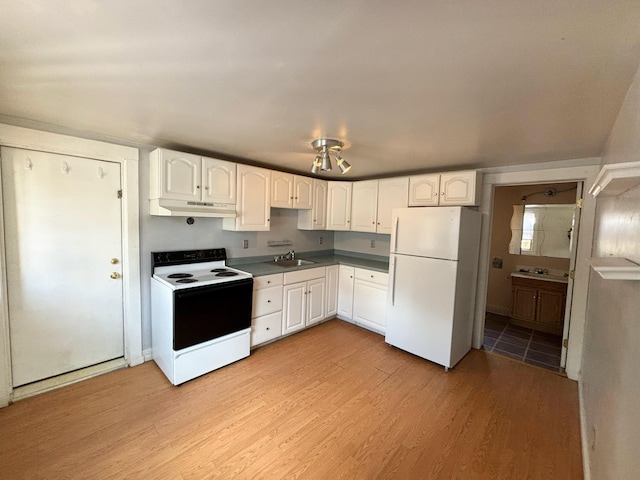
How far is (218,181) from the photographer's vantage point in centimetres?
278

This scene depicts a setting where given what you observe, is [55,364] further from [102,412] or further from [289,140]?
[289,140]

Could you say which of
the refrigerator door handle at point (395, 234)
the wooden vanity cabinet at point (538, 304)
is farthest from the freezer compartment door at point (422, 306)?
the wooden vanity cabinet at point (538, 304)

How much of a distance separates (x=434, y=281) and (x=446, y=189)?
3.59 ft

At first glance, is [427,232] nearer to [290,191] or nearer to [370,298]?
[370,298]

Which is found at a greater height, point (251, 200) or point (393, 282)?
point (251, 200)

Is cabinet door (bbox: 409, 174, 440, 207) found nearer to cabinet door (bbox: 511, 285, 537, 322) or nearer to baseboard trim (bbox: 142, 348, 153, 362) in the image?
cabinet door (bbox: 511, 285, 537, 322)

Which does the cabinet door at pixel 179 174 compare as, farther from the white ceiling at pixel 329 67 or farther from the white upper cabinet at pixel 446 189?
the white upper cabinet at pixel 446 189

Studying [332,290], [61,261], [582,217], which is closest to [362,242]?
[332,290]

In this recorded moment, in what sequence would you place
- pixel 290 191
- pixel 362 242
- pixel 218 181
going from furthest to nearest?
1. pixel 362 242
2. pixel 290 191
3. pixel 218 181

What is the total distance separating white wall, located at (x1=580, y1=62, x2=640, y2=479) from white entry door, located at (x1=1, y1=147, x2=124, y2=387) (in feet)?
11.3

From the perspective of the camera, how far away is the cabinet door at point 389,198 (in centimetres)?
340

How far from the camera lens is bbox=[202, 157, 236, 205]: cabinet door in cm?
269

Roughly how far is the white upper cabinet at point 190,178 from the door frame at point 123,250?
214 millimetres

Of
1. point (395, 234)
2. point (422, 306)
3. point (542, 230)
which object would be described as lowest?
point (422, 306)
